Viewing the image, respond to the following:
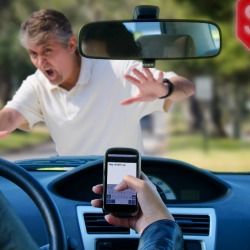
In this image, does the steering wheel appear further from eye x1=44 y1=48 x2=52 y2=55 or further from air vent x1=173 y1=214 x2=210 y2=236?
eye x1=44 y1=48 x2=52 y2=55

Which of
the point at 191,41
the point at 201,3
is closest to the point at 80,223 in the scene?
the point at 191,41

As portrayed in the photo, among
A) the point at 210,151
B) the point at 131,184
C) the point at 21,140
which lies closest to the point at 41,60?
the point at 131,184

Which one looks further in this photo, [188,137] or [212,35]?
[188,137]

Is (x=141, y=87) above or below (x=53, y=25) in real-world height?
below

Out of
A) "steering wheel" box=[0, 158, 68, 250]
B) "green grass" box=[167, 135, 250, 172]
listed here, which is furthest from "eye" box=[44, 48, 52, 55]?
"green grass" box=[167, 135, 250, 172]

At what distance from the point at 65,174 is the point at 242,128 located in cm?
3012

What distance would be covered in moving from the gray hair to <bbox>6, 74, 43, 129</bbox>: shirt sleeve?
271mm

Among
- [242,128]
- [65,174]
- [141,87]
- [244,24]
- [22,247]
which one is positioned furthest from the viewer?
[242,128]

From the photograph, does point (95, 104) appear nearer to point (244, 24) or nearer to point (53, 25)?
point (53, 25)

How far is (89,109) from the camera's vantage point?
413cm

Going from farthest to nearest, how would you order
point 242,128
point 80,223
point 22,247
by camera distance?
point 242,128 < point 80,223 < point 22,247

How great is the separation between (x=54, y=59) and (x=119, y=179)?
1918 millimetres

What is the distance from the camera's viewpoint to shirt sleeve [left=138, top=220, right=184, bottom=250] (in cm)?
175

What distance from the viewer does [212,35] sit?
3.25 m
